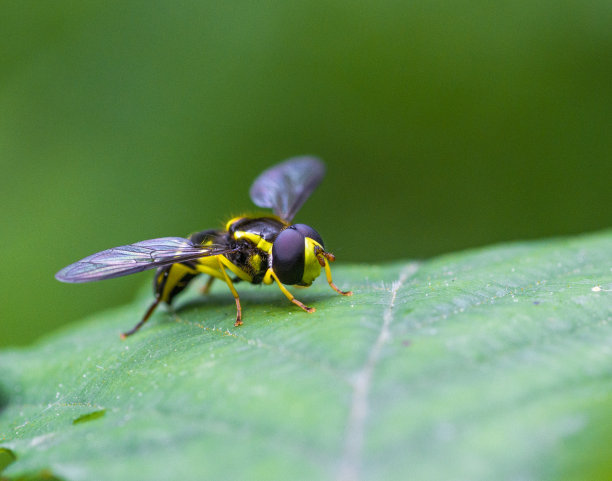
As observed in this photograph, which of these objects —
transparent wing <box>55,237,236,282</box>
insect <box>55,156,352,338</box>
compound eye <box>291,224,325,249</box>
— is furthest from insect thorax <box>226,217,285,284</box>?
compound eye <box>291,224,325,249</box>

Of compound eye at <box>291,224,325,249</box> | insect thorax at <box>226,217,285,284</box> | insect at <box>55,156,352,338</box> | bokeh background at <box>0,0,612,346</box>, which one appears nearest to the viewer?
insect at <box>55,156,352,338</box>

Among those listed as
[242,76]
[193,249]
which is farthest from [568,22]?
[193,249]

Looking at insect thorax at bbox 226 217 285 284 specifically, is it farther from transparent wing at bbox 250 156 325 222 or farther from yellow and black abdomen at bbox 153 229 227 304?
transparent wing at bbox 250 156 325 222

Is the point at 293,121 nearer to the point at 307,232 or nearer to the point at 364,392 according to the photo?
the point at 307,232

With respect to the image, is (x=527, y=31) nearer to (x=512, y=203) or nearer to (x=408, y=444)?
(x=512, y=203)

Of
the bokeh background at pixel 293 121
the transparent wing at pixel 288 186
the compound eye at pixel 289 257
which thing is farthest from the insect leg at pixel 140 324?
the bokeh background at pixel 293 121

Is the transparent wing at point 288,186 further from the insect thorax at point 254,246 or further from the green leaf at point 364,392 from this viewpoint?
the green leaf at point 364,392

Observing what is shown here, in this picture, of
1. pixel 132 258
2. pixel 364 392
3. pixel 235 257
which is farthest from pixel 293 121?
pixel 364 392
